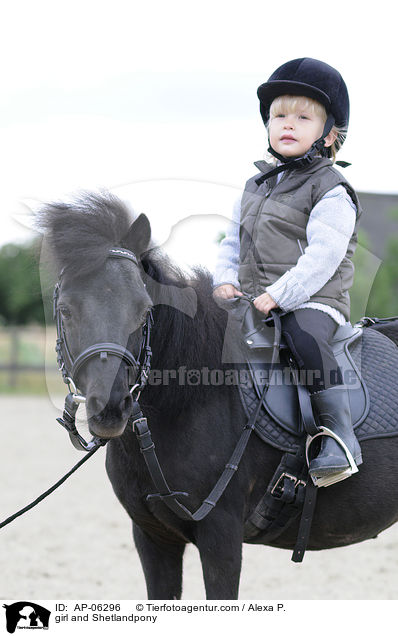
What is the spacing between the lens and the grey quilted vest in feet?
9.96

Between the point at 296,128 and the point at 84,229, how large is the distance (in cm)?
114

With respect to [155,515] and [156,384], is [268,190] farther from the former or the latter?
[155,515]

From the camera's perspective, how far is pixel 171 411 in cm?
288

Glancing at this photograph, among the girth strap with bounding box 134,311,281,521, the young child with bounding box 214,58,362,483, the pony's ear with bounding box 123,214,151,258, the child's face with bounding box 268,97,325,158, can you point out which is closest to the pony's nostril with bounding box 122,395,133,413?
the girth strap with bounding box 134,311,281,521

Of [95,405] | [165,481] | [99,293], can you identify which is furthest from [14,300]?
[95,405]

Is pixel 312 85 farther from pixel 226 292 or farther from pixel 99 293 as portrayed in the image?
pixel 99 293

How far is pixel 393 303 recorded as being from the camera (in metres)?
15.8

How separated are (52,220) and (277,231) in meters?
0.99

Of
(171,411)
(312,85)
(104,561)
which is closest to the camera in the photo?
(171,411)

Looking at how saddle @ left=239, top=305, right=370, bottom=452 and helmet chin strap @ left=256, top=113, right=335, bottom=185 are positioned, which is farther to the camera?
helmet chin strap @ left=256, top=113, right=335, bottom=185

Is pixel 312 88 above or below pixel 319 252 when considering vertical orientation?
above

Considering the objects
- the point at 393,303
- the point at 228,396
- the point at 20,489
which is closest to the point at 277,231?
the point at 228,396

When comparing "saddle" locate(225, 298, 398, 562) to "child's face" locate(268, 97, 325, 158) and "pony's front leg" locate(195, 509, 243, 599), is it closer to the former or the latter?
"pony's front leg" locate(195, 509, 243, 599)
